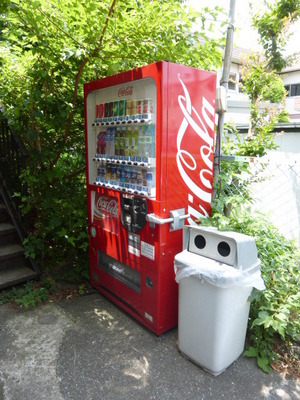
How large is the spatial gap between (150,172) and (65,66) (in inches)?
61.0

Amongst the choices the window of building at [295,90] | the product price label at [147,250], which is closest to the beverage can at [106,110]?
the product price label at [147,250]

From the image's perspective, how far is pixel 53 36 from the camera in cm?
283

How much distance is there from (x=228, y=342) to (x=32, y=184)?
2.65 metres

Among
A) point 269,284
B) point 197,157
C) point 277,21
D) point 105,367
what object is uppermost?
point 277,21

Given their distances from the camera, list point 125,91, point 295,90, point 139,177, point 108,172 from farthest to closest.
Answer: point 295,90 → point 108,172 → point 125,91 → point 139,177

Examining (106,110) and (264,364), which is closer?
(264,364)

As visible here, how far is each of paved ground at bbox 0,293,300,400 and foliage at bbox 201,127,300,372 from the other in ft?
0.95

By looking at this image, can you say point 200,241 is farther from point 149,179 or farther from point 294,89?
point 294,89

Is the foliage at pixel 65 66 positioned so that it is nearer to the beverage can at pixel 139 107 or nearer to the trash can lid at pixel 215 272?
the beverage can at pixel 139 107

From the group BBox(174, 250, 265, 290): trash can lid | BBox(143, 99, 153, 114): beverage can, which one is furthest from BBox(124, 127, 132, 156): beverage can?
BBox(174, 250, 265, 290): trash can lid

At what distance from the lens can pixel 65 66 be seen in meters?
3.02

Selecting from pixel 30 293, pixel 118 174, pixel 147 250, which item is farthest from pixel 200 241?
pixel 30 293

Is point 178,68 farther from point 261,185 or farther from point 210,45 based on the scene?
point 261,185

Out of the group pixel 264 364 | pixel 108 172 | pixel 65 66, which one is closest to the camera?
pixel 264 364
